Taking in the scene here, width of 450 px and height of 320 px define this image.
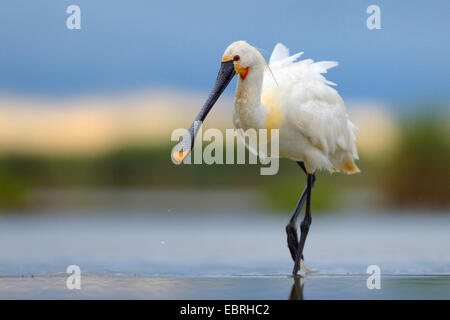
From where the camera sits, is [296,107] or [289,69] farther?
[289,69]

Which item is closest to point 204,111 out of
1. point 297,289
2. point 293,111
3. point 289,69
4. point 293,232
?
point 293,111

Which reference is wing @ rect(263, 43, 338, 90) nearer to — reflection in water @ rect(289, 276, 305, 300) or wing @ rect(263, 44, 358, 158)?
wing @ rect(263, 44, 358, 158)

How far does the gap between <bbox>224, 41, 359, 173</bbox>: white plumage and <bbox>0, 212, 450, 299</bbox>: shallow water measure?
132 cm

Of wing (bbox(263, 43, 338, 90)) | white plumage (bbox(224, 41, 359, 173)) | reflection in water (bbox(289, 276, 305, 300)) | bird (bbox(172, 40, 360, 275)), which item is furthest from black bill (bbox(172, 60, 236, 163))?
reflection in water (bbox(289, 276, 305, 300))

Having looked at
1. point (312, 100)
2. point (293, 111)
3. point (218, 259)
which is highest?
point (312, 100)

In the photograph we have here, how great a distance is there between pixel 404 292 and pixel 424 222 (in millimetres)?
11563

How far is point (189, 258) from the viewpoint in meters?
10.5

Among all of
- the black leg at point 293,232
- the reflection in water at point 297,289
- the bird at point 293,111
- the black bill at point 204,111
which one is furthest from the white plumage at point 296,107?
the reflection in water at point 297,289

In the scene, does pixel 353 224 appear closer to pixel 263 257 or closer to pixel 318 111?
pixel 263 257

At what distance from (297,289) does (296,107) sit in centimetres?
243

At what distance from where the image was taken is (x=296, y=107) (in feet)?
29.1

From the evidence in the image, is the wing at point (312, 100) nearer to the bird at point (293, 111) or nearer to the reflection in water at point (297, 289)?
the bird at point (293, 111)

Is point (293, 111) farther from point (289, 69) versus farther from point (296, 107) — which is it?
point (289, 69)
